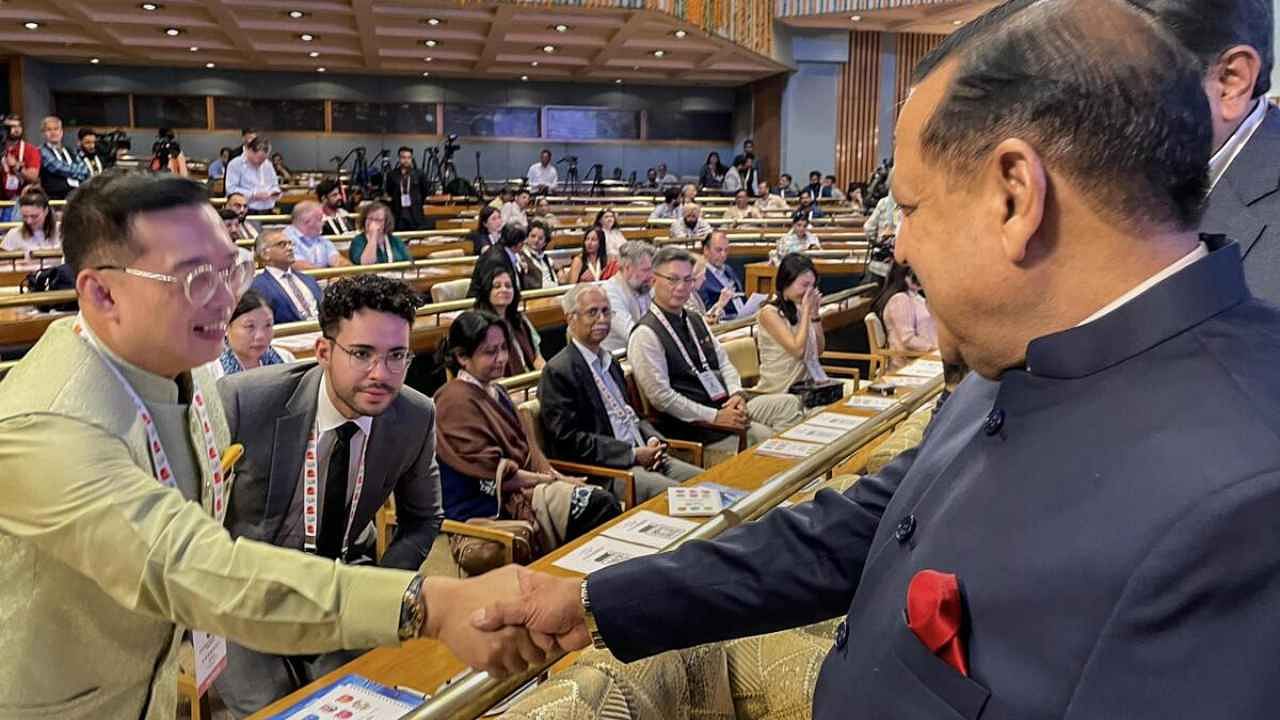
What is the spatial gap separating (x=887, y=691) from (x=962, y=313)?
1.10 feet

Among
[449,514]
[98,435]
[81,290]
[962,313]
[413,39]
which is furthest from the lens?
[413,39]

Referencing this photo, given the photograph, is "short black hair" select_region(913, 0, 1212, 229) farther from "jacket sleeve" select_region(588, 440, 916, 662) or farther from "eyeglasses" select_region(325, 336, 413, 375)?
"eyeglasses" select_region(325, 336, 413, 375)

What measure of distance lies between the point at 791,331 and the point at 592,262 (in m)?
3.50

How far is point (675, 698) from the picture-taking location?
5.70ft

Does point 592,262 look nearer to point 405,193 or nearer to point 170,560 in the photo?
point 405,193

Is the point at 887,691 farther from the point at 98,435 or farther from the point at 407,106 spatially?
the point at 407,106

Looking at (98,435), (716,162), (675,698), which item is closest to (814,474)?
(675,698)

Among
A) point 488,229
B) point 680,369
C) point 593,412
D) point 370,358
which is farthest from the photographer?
point 488,229

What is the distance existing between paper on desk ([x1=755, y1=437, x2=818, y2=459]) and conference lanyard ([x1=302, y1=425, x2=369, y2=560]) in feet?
5.19

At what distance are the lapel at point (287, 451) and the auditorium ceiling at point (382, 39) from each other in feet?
36.3

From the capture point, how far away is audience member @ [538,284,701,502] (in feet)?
14.2

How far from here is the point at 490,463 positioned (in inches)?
144

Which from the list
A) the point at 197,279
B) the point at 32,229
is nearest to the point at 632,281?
the point at 32,229

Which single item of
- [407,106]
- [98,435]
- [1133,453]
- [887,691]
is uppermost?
[407,106]
